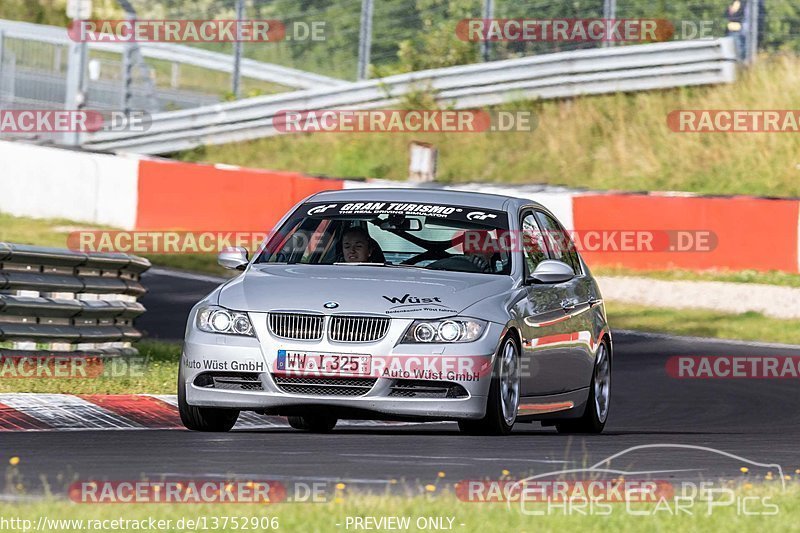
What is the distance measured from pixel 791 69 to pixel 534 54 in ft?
13.4

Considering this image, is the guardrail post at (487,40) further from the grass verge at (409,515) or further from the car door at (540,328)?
the grass verge at (409,515)

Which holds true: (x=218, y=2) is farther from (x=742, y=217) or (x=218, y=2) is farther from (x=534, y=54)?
(x=742, y=217)

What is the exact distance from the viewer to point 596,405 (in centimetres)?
1137

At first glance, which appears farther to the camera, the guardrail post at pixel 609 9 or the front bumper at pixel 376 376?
the guardrail post at pixel 609 9

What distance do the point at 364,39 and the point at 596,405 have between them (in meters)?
18.7

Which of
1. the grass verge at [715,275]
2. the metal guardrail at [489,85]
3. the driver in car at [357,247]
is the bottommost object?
the grass verge at [715,275]

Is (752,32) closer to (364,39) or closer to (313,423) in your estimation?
(364,39)

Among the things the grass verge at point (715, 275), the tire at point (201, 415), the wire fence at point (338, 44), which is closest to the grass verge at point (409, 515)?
the tire at point (201, 415)

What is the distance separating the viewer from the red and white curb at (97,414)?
390 inches

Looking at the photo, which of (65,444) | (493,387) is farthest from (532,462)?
(65,444)

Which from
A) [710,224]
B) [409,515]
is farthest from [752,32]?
[409,515]

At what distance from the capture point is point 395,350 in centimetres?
924

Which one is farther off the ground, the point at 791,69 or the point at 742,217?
the point at 791,69

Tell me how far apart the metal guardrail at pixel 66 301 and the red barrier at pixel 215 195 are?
9.58 m
